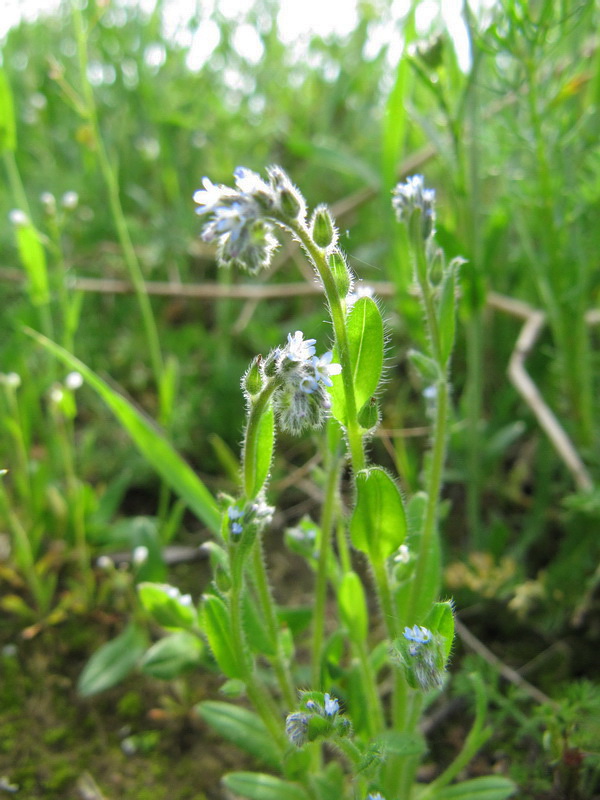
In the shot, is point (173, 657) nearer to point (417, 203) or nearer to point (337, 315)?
point (337, 315)

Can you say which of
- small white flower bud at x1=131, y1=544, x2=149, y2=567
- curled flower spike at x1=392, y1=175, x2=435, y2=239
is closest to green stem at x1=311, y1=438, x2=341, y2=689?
curled flower spike at x1=392, y1=175, x2=435, y2=239

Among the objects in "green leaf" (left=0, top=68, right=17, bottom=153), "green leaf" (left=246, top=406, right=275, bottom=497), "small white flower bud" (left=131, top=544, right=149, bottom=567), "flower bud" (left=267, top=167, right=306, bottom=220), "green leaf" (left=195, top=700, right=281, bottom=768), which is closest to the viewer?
"flower bud" (left=267, top=167, right=306, bottom=220)

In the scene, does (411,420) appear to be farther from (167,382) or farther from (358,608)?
(358,608)

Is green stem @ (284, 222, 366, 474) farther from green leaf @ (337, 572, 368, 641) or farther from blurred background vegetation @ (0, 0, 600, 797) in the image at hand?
blurred background vegetation @ (0, 0, 600, 797)

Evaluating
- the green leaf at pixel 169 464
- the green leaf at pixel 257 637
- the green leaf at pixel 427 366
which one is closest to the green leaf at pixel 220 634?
the green leaf at pixel 257 637

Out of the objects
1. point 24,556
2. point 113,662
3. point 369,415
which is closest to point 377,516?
point 369,415

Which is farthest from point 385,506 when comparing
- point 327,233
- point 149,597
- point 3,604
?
point 3,604
